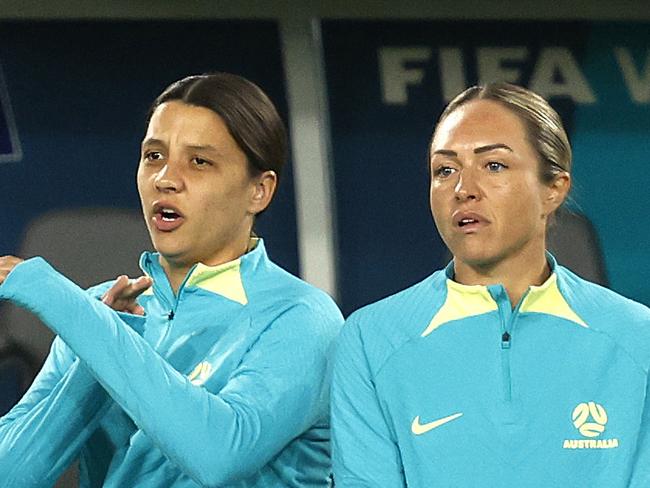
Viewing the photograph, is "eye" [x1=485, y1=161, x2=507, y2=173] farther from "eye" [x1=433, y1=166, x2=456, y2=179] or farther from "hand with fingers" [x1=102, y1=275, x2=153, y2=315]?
"hand with fingers" [x1=102, y1=275, x2=153, y2=315]

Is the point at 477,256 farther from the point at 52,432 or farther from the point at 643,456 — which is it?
the point at 52,432

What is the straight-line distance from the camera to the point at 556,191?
5.87 ft

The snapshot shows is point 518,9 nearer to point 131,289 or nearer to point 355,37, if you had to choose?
point 355,37

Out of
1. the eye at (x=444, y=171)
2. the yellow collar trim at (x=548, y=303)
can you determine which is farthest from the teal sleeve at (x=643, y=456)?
the eye at (x=444, y=171)

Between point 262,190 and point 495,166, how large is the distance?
0.34 m

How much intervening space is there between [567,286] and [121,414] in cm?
59

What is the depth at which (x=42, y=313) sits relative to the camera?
1.65 meters

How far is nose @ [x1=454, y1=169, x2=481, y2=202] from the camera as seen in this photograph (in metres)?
1.72

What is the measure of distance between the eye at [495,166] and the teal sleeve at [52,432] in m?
0.56

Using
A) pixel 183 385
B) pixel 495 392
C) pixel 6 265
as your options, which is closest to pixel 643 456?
pixel 495 392

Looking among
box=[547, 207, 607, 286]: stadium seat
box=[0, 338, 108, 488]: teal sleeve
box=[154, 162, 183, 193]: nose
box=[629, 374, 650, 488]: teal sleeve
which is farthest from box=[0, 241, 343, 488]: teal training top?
box=[547, 207, 607, 286]: stadium seat

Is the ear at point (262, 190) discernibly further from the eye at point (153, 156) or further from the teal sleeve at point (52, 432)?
the teal sleeve at point (52, 432)

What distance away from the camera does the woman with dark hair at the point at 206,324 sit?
1.73m

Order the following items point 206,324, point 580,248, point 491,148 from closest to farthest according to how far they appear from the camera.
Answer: point 491,148 → point 206,324 → point 580,248
